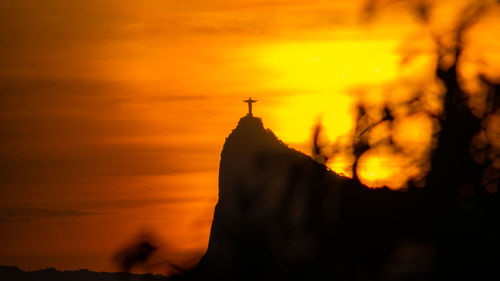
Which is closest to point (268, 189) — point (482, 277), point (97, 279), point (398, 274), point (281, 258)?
point (281, 258)

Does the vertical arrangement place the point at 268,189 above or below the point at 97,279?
above

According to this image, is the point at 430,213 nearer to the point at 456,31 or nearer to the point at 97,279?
the point at 456,31

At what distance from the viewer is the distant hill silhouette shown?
11047 mm

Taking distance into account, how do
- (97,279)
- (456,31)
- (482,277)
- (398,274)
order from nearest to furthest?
1. (456,31)
2. (482,277)
3. (398,274)
4. (97,279)

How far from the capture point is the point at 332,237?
1200 cm

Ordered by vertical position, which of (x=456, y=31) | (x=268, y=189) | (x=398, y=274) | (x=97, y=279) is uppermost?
(x=456, y=31)

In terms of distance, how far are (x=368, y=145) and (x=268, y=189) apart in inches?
59.1

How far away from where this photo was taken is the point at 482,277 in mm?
10992

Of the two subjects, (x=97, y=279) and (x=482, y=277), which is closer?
(x=482, y=277)

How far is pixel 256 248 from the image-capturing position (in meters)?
11.1

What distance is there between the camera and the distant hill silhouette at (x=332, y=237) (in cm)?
1105

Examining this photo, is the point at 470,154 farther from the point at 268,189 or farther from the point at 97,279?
the point at 97,279

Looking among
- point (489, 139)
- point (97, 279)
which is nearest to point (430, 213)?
point (489, 139)

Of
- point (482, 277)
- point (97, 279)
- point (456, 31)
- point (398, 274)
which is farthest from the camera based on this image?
point (97, 279)
